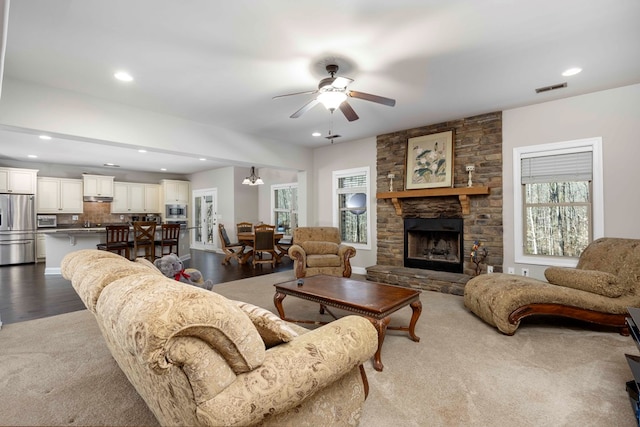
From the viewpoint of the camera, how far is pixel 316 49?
270 cm

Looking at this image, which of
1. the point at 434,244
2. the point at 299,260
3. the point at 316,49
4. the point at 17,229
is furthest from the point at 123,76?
the point at 17,229

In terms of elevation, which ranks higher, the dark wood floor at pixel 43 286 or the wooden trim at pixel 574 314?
the wooden trim at pixel 574 314

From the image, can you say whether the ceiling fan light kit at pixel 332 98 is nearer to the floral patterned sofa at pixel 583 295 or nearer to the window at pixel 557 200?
the floral patterned sofa at pixel 583 295

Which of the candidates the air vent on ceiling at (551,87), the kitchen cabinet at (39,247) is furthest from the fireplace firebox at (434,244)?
the kitchen cabinet at (39,247)

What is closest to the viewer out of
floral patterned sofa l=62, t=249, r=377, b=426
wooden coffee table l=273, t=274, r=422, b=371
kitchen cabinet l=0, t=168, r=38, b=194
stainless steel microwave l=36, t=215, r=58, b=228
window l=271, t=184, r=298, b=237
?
floral patterned sofa l=62, t=249, r=377, b=426

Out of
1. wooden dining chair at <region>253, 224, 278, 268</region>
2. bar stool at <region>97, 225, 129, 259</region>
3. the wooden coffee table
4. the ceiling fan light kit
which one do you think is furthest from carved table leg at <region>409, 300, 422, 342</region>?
bar stool at <region>97, 225, 129, 259</region>

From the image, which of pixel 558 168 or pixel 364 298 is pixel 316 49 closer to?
pixel 364 298

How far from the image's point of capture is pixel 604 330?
9.77 feet

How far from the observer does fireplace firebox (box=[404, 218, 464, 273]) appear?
4836mm

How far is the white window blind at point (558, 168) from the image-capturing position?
3850 millimetres

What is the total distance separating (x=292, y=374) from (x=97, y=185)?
942cm

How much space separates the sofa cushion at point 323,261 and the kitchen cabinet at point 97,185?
6.96 meters

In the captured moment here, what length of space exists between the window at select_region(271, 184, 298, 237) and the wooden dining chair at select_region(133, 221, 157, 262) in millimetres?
3485

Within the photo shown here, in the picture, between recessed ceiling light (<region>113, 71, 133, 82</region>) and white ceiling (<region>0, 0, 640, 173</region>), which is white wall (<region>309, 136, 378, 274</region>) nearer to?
white ceiling (<region>0, 0, 640, 173</region>)
